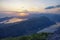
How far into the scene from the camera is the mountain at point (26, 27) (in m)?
1.97

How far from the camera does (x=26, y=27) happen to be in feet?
6.70

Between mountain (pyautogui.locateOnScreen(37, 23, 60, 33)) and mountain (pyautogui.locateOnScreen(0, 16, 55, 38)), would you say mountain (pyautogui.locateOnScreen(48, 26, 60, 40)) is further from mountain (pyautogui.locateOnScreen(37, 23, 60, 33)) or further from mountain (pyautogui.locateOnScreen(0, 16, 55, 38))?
mountain (pyautogui.locateOnScreen(0, 16, 55, 38))

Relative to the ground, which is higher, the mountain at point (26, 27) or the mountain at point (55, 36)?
the mountain at point (26, 27)

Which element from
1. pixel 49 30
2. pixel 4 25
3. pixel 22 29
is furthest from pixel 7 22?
pixel 49 30

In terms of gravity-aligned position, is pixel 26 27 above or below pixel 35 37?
above

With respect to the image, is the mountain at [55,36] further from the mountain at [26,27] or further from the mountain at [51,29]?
the mountain at [26,27]

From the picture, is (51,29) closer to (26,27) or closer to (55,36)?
(55,36)

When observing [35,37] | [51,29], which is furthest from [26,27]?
[51,29]

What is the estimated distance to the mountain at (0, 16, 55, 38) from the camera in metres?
1.97

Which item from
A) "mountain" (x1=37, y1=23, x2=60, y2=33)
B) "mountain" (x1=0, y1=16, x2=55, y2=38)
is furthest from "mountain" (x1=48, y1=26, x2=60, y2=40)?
"mountain" (x1=0, y1=16, x2=55, y2=38)

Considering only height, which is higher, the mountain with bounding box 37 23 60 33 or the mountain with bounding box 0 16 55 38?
the mountain with bounding box 0 16 55 38

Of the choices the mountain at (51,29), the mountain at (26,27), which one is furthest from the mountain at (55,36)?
the mountain at (26,27)

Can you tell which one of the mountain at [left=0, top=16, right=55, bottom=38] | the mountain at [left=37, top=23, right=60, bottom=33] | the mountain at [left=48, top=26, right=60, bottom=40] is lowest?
the mountain at [left=48, top=26, right=60, bottom=40]

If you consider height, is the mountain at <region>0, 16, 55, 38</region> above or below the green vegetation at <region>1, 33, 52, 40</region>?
above
